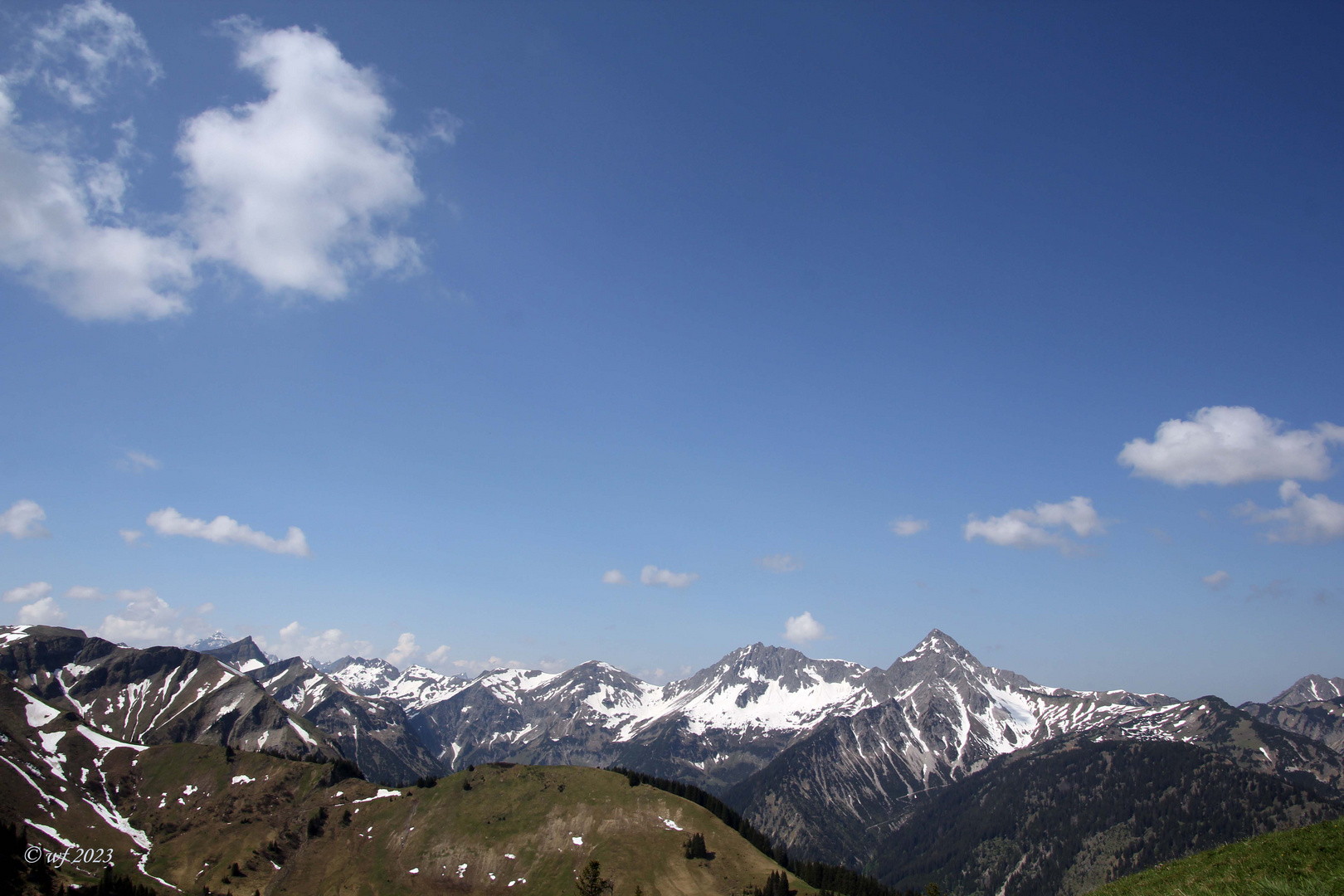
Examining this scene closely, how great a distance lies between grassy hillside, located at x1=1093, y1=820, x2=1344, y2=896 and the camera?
31094mm

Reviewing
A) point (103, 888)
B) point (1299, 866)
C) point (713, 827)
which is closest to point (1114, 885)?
point (1299, 866)

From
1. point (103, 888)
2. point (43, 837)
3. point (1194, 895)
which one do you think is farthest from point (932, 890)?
point (43, 837)

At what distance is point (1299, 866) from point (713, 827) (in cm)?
18555

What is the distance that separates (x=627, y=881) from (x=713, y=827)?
34765 millimetres

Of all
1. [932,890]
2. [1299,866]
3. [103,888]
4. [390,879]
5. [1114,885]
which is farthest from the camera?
[390,879]

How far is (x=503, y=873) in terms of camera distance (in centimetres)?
18875

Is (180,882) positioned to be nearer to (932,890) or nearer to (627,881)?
(627,881)

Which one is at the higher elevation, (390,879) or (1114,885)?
(1114,885)

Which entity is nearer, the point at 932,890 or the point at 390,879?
the point at 932,890

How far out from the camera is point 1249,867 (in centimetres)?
3562

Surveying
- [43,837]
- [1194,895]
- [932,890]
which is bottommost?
[43,837]

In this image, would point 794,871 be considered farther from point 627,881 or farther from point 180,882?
point 180,882

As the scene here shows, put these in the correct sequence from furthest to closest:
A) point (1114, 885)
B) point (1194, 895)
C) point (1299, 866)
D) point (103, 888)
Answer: point (103, 888) → point (1114, 885) → point (1299, 866) → point (1194, 895)

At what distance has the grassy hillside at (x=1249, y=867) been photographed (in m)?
31.1
